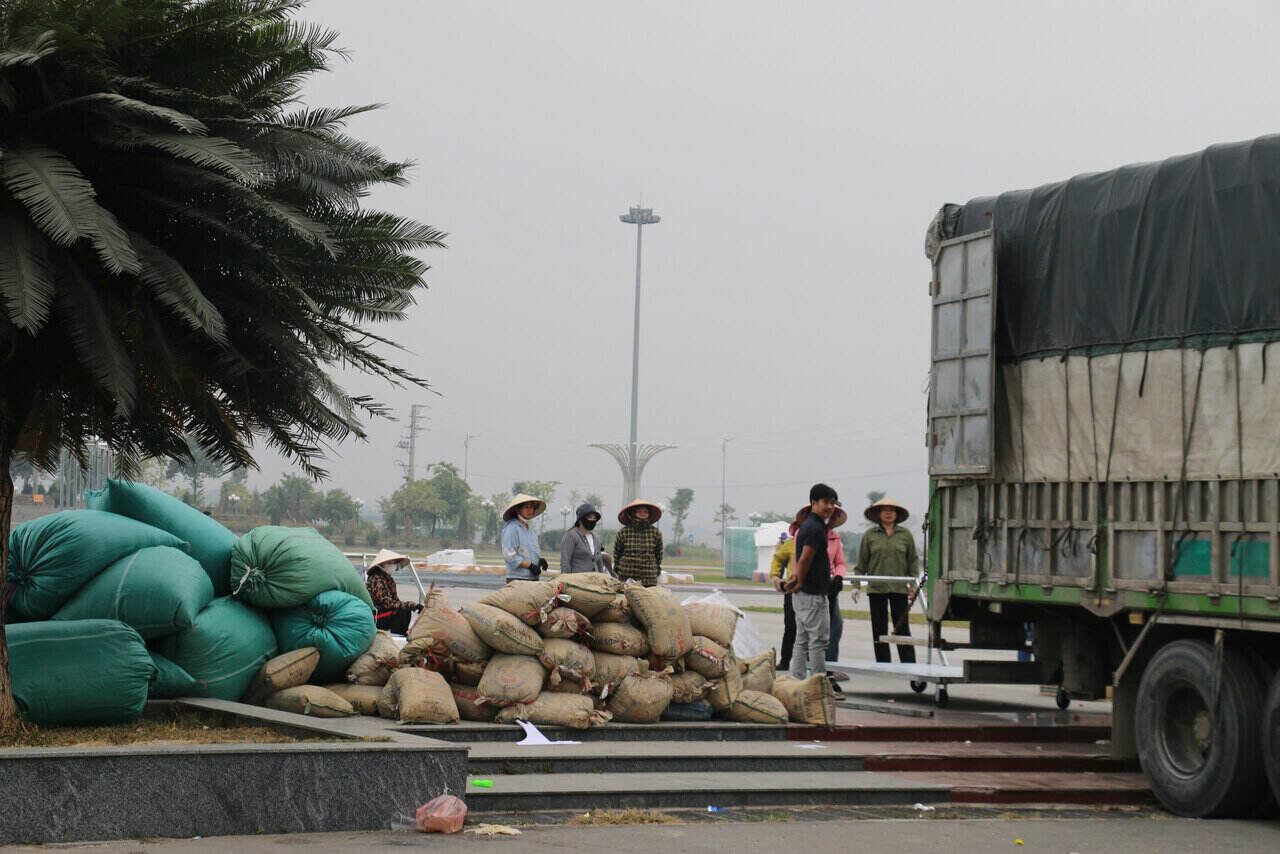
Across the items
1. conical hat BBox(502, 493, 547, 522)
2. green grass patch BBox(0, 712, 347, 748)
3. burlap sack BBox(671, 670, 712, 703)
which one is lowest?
green grass patch BBox(0, 712, 347, 748)

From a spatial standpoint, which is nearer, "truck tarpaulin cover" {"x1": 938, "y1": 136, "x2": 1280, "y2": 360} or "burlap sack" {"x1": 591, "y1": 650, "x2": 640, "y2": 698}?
"truck tarpaulin cover" {"x1": 938, "y1": 136, "x2": 1280, "y2": 360}

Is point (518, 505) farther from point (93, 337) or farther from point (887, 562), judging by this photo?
point (93, 337)

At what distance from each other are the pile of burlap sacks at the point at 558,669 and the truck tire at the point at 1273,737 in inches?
128

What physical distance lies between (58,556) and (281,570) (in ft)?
4.73

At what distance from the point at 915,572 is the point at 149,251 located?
8780mm

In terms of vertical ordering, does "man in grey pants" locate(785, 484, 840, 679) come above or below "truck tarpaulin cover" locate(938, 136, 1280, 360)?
below

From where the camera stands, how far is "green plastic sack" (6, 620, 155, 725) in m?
8.57

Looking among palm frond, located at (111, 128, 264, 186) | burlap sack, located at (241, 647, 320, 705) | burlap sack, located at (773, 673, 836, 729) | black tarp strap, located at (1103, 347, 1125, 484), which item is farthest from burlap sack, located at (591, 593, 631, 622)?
palm frond, located at (111, 128, 264, 186)

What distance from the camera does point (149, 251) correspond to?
25.4ft

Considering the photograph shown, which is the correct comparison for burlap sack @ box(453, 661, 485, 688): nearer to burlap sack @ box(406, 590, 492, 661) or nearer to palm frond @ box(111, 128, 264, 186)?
burlap sack @ box(406, 590, 492, 661)

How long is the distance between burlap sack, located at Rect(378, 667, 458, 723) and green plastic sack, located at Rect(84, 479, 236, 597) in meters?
1.47

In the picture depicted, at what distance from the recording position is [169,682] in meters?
9.52

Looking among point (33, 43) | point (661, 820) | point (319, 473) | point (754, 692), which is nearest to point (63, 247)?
point (33, 43)

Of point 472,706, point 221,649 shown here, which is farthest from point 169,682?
point 472,706
